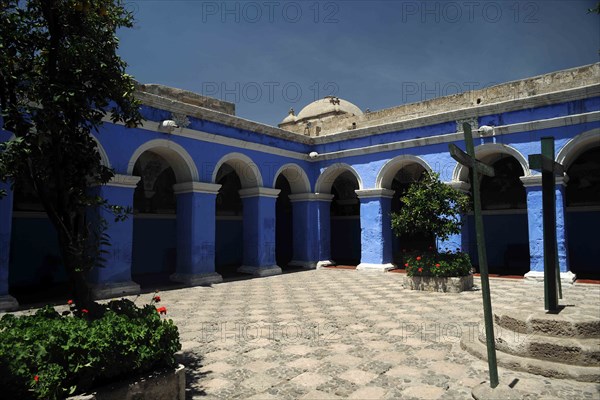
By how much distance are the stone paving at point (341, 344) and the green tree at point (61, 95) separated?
1.79m

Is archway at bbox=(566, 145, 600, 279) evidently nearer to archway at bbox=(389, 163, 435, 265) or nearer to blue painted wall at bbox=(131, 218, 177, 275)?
archway at bbox=(389, 163, 435, 265)

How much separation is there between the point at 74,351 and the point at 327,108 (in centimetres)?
1736

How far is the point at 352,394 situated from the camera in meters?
3.62

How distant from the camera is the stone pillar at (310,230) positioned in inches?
578

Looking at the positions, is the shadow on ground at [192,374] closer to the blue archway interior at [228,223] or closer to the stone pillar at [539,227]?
the stone pillar at [539,227]

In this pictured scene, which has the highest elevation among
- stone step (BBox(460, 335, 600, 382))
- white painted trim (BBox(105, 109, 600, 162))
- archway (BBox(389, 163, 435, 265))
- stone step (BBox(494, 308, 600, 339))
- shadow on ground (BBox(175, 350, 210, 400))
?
white painted trim (BBox(105, 109, 600, 162))

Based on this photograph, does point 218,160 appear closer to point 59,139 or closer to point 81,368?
point 59,139

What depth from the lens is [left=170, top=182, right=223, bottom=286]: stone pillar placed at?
10.7 metres

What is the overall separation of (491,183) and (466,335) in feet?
35.8

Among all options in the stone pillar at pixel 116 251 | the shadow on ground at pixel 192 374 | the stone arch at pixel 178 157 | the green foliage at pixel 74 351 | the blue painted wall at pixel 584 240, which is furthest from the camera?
the blue painted wall at pixel 584 240

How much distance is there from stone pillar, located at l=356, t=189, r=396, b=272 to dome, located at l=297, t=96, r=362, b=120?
19.5 ft

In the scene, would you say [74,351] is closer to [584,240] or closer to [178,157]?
[178,157]

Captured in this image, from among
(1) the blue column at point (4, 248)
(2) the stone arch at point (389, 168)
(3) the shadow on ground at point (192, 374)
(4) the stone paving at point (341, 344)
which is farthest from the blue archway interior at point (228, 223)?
Result: (3) the shadow on ground at point (192, 374)

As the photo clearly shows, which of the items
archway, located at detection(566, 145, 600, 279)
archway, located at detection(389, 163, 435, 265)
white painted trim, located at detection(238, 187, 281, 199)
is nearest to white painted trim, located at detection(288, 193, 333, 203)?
white painted trim, located at detection(238, 187, 281, 199)
